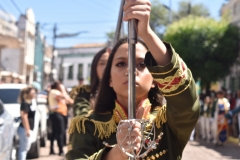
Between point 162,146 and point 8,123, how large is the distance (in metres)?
4.24

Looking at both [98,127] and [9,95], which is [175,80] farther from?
[9,95]

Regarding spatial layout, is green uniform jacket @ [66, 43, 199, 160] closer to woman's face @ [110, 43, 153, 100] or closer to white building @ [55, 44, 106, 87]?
woman's face @ [110, 43, 153, 100]

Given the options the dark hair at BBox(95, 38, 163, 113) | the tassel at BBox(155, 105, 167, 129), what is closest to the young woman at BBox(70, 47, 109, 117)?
the dark hair at BBox(95, 38, 163, 113)

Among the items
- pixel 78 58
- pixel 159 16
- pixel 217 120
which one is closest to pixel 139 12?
pixel 217 120

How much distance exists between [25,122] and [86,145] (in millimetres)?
5357

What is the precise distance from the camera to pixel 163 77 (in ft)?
5.96

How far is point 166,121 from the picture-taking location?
2.22 metres

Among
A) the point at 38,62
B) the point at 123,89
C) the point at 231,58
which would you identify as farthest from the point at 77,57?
the point at 123,89

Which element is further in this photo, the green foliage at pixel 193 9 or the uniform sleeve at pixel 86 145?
the green foliage at pixel 193 9

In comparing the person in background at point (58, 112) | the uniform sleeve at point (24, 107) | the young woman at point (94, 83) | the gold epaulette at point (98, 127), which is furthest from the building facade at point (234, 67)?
the gold epaulette at point (98, 127)

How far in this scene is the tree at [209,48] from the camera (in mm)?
22078

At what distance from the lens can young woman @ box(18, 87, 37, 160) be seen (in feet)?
24.4

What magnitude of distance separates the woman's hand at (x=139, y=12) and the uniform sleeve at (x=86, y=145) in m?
0.64

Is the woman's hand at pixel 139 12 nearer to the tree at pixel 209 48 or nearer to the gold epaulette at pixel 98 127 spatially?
the gold epaulette at pixel 98 127
